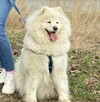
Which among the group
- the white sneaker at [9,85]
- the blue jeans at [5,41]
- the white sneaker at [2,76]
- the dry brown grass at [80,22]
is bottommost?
the white sneaker at [9,85]

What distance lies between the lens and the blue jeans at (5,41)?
12.2 feet

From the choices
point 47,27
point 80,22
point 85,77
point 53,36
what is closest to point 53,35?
point 53,36

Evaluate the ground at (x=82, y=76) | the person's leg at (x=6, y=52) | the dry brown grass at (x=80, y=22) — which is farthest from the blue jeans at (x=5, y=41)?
the dry brown grass at (x=80, y=22)

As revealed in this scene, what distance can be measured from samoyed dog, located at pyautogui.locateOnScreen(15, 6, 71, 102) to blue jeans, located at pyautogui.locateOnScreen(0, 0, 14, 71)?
23cm

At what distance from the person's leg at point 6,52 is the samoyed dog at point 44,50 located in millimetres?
236

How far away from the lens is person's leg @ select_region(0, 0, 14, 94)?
3717mm

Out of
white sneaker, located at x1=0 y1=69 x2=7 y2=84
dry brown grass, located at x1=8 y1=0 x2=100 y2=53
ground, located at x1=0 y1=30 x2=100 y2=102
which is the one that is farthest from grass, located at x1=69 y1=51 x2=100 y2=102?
white sneaker, located at x1=0 y1=69 x2=7 y2=84

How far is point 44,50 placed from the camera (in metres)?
3.62

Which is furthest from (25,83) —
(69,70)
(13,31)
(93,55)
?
(13,31)

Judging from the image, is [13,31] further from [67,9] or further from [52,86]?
[52,86]

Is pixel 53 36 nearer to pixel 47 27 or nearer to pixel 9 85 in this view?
pixel 47 27

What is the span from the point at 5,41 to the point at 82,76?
4.22 ft

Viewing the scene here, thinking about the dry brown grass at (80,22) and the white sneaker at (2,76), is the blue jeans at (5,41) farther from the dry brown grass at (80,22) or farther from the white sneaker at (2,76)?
the dry brown grass at (80,22)

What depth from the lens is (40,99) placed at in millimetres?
3873
